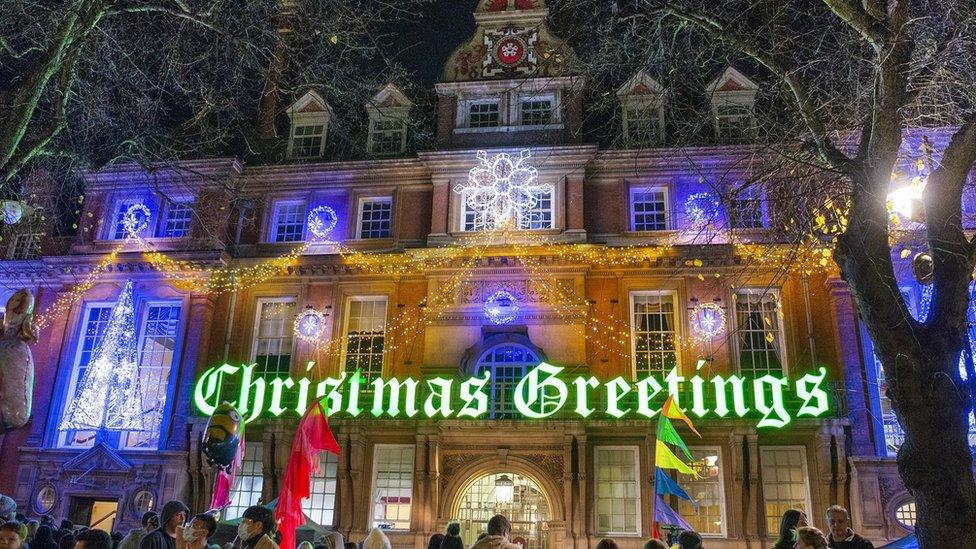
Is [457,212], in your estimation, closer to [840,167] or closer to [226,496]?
[226,496]

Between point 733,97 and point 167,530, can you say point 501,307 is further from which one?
point 167,530

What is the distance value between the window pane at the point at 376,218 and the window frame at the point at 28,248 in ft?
34.2

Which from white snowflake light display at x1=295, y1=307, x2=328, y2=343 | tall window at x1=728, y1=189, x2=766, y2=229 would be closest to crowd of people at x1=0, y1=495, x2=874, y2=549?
tall window at x1=728, y1=189, x2=766, y2=229

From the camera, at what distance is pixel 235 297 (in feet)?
70.1

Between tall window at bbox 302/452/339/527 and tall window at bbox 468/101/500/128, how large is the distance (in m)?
10.5

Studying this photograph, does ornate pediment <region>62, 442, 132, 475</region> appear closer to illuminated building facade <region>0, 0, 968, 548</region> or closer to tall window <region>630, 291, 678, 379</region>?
illuminated building facade <region>0, 0, 968, 548</region>

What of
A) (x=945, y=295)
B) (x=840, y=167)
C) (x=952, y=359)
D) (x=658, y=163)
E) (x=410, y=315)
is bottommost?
(x=952, y=359)

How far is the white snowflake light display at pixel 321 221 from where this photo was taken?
2196 centimetres

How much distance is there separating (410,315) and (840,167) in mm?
13840

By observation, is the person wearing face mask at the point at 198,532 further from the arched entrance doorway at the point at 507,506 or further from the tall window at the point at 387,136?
the tall window at the point at 387,136

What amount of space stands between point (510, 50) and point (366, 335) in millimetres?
9737

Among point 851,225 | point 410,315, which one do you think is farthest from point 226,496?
point 851,225

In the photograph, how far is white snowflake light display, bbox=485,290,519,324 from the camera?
19547mm

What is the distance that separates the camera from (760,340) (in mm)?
19469
